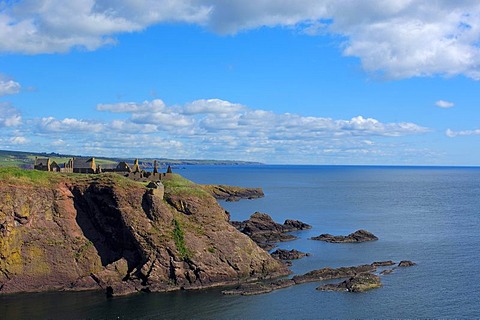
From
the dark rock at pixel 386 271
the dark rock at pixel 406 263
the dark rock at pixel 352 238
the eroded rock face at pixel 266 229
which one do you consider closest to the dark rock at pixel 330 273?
the dark rock at pixel 386 271

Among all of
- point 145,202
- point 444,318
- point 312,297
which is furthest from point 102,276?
point 444,318

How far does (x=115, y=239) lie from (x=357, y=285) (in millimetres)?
36659

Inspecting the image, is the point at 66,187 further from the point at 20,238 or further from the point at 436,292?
the point at 436,292

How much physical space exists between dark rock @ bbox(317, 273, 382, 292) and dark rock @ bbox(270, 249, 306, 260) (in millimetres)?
19754

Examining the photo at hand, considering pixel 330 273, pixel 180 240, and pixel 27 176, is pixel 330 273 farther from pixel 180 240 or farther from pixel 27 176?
pixel 27 176

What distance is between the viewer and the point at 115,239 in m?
79.1

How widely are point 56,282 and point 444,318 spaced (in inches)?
2055

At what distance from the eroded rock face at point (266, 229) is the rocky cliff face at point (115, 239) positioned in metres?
33.4

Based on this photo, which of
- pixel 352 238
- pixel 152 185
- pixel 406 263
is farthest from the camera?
pixel 352 238

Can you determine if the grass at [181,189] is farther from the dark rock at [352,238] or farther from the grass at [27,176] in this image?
the dark rock at [352,238]

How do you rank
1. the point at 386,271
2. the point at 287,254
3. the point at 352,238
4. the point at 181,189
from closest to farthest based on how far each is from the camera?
the point at 181,189 → the point at 386,271 → the point at 287,254 → the point at 352,238

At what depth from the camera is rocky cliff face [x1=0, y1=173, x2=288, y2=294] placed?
73688mm

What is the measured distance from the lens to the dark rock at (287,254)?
94562 millimetres

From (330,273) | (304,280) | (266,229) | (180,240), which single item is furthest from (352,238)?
(180,240)
